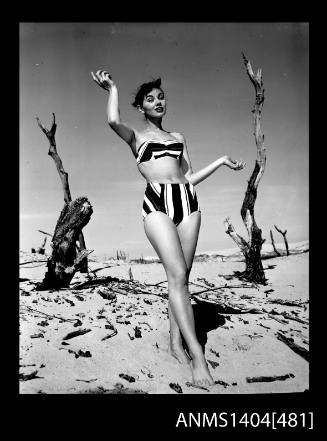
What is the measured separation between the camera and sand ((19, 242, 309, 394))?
3.93 metres

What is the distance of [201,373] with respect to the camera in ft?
12.5

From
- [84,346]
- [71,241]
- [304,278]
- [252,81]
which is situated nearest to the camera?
[84,346]

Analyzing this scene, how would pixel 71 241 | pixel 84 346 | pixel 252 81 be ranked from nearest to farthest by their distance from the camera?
pixel 84 346
pixel 71 241
pixel 252 81

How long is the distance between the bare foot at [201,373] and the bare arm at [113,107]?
1.86 m

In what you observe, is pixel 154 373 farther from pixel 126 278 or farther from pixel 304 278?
pixel 126 278

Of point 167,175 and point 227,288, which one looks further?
point 227,288

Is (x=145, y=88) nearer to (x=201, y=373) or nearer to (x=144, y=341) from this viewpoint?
(x=144, y=341)

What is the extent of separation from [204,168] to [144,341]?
1.60 metres

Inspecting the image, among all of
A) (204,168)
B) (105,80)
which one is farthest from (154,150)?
(105,80)

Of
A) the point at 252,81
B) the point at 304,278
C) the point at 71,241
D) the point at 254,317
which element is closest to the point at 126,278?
the point at 71,241

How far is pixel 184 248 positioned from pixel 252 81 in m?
3.29

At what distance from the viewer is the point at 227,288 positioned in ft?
21.5

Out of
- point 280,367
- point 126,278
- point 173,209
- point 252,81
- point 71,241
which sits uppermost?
point 252,81

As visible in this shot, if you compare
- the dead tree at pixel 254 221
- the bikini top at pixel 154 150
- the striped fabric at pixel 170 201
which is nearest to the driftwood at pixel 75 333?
the striped fabric at pixel 170 201
